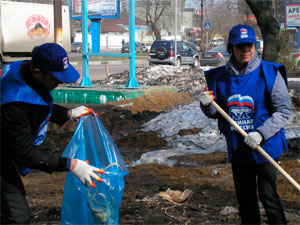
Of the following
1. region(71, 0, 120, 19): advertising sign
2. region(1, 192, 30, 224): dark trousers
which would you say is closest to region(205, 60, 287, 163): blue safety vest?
region(1, 192, 30, 224): dark trousers

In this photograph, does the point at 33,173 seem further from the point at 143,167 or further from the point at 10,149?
the point at 10,149

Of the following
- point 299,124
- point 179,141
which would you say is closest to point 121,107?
point 179,141

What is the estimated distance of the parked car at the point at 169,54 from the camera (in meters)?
25.0

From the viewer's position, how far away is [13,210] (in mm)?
2648

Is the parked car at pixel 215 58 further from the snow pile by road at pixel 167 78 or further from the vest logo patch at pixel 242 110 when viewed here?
the vest logo patch at pixel 242 110

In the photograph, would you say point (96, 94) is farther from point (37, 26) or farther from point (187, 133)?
point (37, 26)

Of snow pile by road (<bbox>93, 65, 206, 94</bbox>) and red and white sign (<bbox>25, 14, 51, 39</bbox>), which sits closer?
snow pile by road (<bbox>93, 65, 206, 94</bbox>)

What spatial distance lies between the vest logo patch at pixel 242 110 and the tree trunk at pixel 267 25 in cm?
536

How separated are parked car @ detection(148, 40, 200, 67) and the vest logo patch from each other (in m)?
21.8

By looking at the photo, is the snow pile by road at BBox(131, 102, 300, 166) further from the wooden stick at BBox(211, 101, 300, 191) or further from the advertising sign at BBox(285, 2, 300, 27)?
the advertising sign at BBox(285, 2, 300, 27)

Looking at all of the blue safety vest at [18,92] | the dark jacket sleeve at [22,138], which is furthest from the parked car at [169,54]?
the dark jacket sleeve at [22,138]

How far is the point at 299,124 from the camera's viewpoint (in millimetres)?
7672

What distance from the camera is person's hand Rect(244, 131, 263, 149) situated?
3.03m

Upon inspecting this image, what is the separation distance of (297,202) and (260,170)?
4.76 feet
